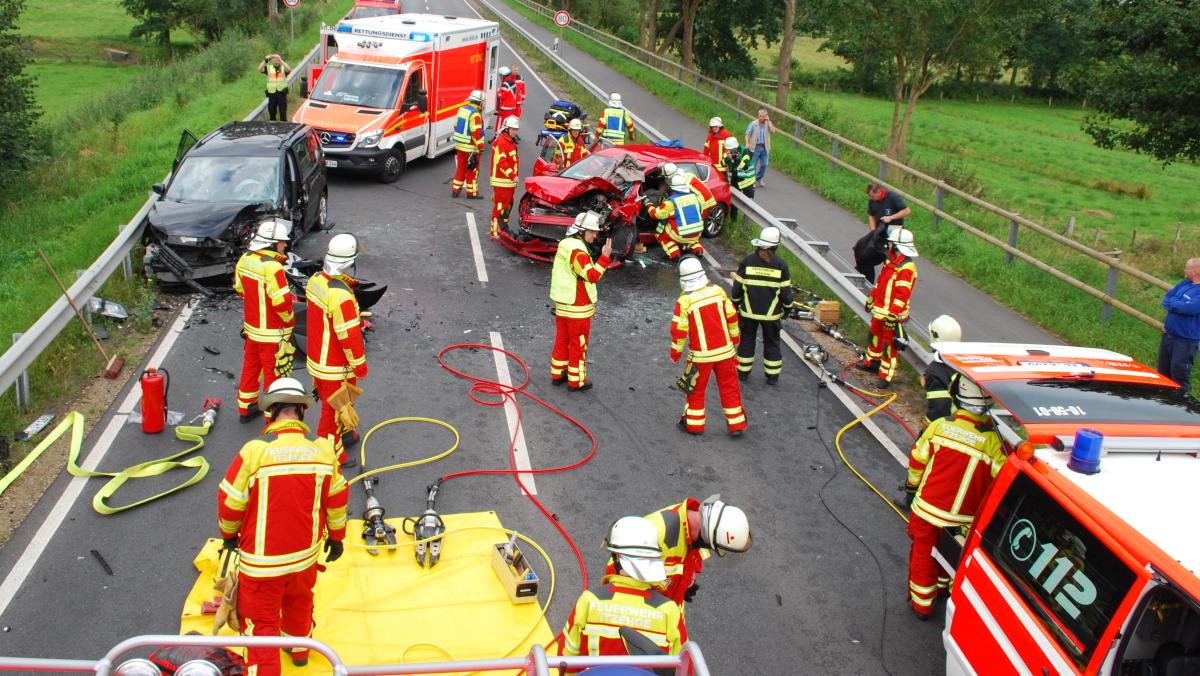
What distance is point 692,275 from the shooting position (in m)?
8.52

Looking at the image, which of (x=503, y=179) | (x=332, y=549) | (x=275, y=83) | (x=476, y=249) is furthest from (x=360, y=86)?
(x=332, y=549)

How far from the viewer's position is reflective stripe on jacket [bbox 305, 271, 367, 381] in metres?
7.48

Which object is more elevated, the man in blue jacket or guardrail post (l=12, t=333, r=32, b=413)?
the man in blue jacket

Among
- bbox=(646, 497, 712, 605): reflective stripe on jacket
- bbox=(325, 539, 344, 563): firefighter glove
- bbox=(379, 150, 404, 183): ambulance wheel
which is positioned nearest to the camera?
bbox=(646, 497, 712, 605): reflective stripe on jacket

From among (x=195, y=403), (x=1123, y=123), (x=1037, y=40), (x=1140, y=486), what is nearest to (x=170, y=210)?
(x=195, y=403)

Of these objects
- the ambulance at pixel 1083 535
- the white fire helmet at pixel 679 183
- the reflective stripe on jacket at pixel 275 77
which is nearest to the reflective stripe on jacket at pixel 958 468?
the ambulance at pixel 1083 535

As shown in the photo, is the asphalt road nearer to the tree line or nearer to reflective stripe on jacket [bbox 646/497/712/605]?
reflective stripe on jacket [bbox 646/497/712/605]

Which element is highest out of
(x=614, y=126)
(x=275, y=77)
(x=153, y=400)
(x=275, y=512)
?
(x=275, y=77)

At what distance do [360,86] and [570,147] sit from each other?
423 cm

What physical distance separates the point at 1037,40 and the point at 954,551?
220 feet

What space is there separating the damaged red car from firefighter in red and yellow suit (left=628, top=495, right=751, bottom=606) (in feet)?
28.2

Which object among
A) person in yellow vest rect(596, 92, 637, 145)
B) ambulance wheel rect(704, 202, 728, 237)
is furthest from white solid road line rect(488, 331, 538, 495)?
person in yellow vest rect(596, 92, 637, 145)

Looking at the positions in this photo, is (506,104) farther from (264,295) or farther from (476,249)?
(264,295)

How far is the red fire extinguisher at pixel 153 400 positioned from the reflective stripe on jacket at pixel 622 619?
5352mm
